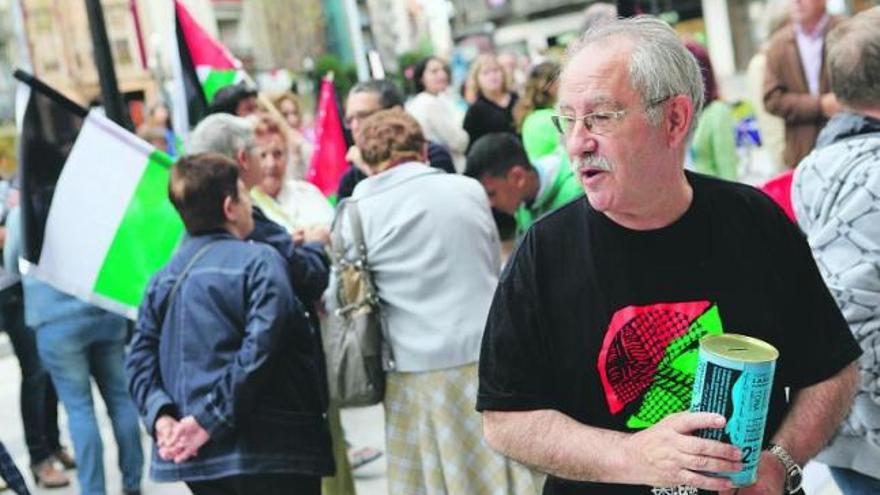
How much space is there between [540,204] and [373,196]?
72cm

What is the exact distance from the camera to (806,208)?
100 inches

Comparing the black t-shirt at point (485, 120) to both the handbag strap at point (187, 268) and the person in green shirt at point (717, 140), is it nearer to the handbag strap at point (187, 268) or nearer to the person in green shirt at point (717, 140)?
the person in green shirt at point (717, 140)

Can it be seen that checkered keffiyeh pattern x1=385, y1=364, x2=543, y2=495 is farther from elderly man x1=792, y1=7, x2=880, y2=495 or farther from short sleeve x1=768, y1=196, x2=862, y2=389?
short sleeve x1=768, y1=196, x2=862, y2=389

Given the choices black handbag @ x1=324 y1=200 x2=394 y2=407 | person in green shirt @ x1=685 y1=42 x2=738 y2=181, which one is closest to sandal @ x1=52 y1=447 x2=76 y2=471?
black handbag @ x1=324 y1=200 x2=394 y2=407

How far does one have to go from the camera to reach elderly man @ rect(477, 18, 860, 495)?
1718 mm

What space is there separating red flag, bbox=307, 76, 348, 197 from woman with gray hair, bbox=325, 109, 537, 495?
2155 mm

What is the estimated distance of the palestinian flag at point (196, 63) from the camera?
5.50 m

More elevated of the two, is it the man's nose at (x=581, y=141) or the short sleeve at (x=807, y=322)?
the man's nose at (x=581, y=141)

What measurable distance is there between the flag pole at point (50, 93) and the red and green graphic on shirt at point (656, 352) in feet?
9.88

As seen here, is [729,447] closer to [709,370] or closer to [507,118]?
[709,370]

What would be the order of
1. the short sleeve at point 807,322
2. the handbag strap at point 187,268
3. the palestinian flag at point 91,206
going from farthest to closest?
the palestinian flag at point 91,206 < the handbag strap at point 187,268 < the short sleeve at point 807,322

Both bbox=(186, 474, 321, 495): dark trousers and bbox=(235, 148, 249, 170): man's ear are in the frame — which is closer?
bbox=(186, 474, 321, 495): dark trousers

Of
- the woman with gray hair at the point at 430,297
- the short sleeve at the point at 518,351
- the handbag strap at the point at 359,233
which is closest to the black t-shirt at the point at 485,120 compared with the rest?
the woman with gray hair at the point at 430,297

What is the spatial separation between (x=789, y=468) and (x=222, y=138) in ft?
8.63
